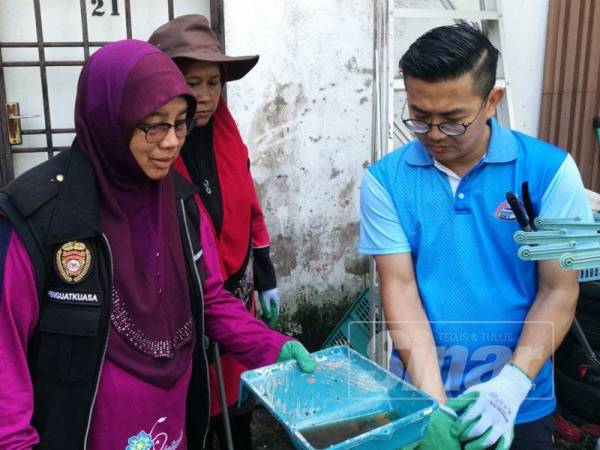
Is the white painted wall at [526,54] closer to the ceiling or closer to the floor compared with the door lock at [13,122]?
closer to the ceiling

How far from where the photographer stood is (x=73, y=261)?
52.1 inches

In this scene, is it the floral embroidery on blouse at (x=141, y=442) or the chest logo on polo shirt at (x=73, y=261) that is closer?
the chest logo on polo shirt at (x=73, y=261)

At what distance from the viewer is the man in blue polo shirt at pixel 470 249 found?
144cm

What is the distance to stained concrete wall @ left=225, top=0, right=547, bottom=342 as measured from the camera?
3463 mm

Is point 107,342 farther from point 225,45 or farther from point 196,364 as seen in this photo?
point 225,45

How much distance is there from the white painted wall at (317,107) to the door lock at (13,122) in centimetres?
127

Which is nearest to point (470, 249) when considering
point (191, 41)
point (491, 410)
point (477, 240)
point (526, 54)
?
point (477, 240)

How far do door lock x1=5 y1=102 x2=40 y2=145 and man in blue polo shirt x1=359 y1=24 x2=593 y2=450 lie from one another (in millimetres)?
2644

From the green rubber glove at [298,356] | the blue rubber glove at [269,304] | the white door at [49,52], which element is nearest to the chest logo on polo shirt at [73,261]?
the green rubber glove at [298,356]

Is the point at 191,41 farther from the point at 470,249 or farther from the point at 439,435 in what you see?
the point at 439,435

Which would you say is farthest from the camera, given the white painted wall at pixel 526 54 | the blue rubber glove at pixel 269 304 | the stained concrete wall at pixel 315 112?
the white painted wall at pixel 526 54

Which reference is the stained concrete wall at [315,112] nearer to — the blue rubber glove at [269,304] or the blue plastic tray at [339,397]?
the blue rubber glove at [269,304]

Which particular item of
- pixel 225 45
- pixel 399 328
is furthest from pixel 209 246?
pixel 225 45

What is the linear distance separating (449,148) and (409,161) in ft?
0.40
